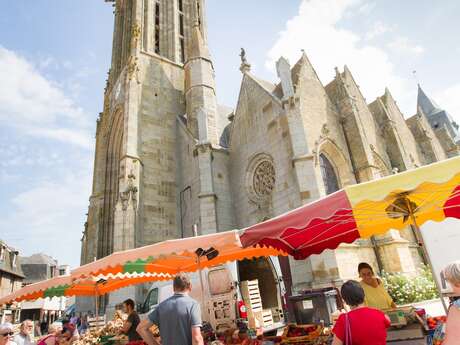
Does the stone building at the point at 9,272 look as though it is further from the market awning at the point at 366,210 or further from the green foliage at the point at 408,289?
the market awning at the point at 366,210

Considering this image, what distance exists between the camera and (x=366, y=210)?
158 inches

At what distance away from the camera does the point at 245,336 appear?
4.49m

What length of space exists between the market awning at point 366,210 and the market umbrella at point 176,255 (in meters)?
0.61

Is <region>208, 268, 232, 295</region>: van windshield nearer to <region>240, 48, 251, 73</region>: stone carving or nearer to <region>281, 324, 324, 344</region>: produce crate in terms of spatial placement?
<region>281, 324, 324, 344</region>: produce crate

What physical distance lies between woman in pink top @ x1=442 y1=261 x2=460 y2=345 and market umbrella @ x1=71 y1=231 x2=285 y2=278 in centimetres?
241

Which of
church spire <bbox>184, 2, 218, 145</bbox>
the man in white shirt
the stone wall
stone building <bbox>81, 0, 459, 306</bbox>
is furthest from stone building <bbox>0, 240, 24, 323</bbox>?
the man in white shirt

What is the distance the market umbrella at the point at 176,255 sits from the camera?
438cm

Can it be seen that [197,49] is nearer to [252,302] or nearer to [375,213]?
[252,302]

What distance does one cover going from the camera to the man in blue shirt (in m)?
2.64

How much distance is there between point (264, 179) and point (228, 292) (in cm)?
694

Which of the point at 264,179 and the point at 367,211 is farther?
the point at 264,179

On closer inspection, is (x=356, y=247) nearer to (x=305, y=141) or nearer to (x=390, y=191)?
(x=305, y=141)

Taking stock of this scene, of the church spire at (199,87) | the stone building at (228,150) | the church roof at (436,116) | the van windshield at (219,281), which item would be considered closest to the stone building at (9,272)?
the stone building at (228,150)

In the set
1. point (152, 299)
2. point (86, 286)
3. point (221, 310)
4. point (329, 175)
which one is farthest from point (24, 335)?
point (329, 175)
